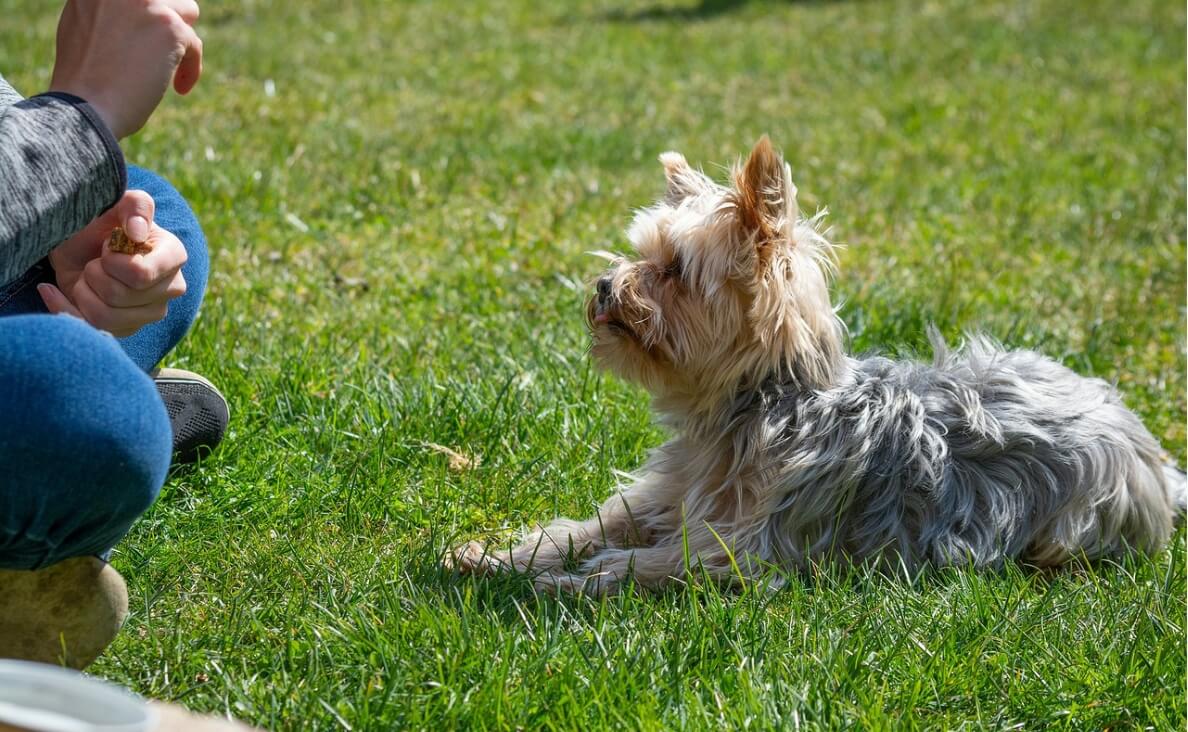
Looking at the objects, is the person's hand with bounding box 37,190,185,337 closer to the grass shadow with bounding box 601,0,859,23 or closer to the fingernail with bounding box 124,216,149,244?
the fingernail with bounding box 124,216,149,244

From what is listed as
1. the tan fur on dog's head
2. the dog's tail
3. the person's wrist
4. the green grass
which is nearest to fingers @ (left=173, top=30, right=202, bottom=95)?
the person's wrist

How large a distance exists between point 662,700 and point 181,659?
1.04 metres

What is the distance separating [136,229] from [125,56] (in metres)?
0.36

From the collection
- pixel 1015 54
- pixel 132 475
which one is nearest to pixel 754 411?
pixel 132 475

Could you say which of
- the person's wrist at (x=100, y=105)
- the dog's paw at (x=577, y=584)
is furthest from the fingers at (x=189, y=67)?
the dog's paw at (x=577, y=584)

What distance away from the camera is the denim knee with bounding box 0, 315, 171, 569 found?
6.82 ft

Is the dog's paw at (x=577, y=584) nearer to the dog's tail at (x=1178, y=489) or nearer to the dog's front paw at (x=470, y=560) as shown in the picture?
Result: the dog's front paw at (x=470, y=560)

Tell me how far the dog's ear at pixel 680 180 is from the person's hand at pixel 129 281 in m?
1.62

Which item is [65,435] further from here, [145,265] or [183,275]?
[183,275]

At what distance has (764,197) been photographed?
3305mm

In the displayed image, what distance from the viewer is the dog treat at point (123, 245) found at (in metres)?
2.59

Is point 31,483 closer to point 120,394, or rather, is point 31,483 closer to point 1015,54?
point 120,394

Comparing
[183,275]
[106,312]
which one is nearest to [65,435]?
[106,312]

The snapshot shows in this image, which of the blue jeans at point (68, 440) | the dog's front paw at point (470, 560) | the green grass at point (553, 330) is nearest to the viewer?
the blue jeans at point (68, 440)
